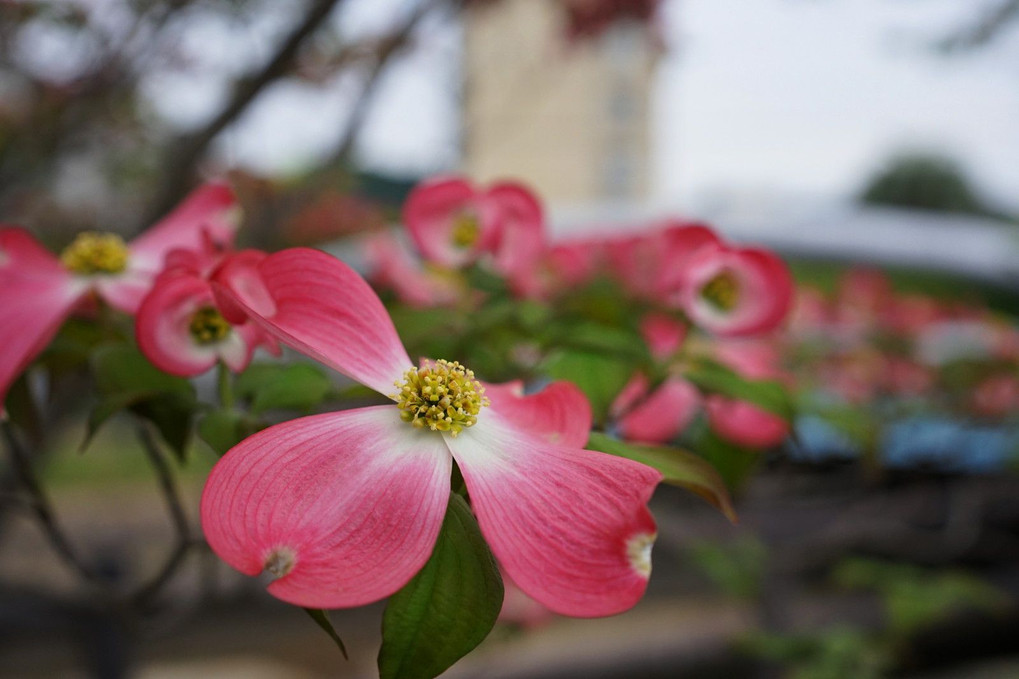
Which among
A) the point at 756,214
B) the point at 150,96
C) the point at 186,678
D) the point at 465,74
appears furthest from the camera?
the point at 756,214

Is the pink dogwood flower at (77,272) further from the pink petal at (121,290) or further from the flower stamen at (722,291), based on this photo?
the flower stamen at (722,291)

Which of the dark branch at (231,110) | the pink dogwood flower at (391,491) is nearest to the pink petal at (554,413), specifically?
the pink dogwood flower at (391,491)

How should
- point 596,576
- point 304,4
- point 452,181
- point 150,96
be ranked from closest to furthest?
point 596,576 → point 452,181 → point 304,4 → point 150,96

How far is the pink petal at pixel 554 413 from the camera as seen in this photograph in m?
0.27

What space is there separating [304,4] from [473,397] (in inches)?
40.8

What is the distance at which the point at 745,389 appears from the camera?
0.41 meters

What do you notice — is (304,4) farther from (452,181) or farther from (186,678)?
(186,678)

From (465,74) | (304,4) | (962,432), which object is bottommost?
(962,432)

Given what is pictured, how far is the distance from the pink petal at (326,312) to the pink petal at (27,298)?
141 mm

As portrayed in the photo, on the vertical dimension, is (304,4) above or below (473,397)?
above

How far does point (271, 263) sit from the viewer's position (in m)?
0.26

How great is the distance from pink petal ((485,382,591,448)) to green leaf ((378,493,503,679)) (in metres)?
0.06

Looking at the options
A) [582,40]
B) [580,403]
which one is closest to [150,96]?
[582,40]

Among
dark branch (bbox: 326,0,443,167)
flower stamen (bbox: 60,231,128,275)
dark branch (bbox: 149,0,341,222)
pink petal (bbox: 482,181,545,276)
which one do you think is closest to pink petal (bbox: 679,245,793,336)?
pink petal (bbox: 482,181,545,276)
